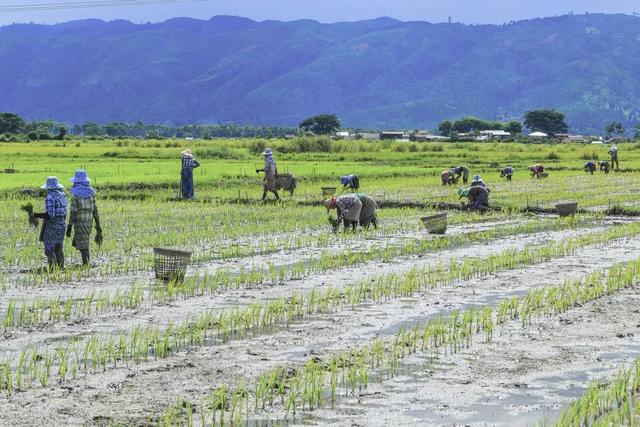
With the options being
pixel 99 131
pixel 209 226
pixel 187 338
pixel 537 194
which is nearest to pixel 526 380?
pixel 187 338

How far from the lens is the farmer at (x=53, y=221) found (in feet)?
37.0

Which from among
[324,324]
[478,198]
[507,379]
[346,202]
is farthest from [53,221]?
[478,198]

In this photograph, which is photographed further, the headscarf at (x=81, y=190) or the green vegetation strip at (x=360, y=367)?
the headscarf at (x=81, y=190)

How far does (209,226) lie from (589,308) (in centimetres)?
874

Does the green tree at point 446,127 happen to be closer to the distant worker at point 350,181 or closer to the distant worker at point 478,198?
the distant worker at point 350,181

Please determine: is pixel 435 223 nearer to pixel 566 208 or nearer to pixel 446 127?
pixel 566 208

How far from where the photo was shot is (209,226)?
1681cm

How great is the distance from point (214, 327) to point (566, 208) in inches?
487

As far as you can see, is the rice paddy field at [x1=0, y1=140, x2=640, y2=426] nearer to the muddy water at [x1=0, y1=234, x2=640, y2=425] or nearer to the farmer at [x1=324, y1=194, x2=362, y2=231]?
the muddy water at [x1=0, y1=234, x2=640, y2=425]

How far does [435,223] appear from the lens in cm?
1608

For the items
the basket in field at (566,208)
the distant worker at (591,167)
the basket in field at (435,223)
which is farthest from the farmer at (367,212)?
the distant worker at (591,167)

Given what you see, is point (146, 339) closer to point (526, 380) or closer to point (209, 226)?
point (526, 380)

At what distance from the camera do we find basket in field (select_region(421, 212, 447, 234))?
16016 millimetres

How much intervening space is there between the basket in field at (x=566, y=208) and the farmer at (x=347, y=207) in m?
5.44
